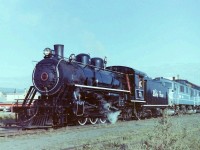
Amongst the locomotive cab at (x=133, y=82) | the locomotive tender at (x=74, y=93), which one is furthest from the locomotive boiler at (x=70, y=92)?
the locomotive cab at (x=133, y=82)

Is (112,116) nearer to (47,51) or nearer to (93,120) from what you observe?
(93,120)

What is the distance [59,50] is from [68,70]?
4.92 ft

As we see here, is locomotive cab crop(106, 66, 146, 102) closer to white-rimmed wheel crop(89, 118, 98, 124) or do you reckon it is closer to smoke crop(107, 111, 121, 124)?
smoke crop(107, 111, 121, 124)

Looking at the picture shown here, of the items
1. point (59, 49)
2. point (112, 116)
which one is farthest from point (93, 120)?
point (59, 49)

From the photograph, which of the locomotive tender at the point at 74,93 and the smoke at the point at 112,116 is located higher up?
the locomotive tender at the point at 74,93

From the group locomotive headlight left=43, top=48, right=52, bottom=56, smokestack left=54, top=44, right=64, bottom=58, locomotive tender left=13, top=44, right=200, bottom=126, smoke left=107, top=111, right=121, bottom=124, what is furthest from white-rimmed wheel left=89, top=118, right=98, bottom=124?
locomotive headlight left=43, top=48, right=52, bottom=56

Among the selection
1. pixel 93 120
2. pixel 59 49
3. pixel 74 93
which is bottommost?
pixel 93 120

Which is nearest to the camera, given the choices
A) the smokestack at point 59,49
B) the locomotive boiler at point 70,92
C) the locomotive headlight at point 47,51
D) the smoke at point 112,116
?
the locomotive boiler at point 70,92

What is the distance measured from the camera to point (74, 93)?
48.7ft

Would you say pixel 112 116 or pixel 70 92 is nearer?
pixel 70 92

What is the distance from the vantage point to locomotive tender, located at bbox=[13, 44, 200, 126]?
564 inches

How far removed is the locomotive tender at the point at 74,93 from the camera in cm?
1432

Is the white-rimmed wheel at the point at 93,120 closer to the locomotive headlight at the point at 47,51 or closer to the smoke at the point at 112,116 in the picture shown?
the smoke at the point at 112,116

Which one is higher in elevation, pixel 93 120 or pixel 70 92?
pixel 70 92
